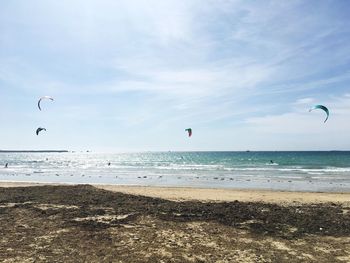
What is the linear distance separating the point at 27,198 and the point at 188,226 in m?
8.31

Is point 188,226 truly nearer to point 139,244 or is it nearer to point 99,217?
point 139,244

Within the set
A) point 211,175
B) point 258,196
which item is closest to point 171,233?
point 258,196

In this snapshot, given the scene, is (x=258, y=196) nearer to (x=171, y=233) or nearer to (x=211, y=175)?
(x=171, y=233)

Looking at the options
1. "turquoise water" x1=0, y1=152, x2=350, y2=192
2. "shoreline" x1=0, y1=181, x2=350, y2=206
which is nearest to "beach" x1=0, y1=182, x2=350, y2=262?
"shoreline" x1=0, y1=181, x2=350, y2=206

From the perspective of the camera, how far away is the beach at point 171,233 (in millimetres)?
8156

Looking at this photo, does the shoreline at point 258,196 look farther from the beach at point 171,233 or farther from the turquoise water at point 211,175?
the beach at point 171,233

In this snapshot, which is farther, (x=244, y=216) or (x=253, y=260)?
(x=244, y=216)

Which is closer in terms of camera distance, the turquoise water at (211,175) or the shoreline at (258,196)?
the shoreline at (258,196)

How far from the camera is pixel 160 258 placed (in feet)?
26.2

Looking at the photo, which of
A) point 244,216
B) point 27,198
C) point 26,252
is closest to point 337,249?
point 244,216

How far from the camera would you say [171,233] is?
9898 mm

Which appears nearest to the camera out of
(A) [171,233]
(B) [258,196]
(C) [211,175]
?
(A) [171,233]

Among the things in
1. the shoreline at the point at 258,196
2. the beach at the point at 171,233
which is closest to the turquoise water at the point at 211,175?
the shoreline at the point at 258,196

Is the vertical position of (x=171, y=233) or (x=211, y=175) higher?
(x=211, y=175)
